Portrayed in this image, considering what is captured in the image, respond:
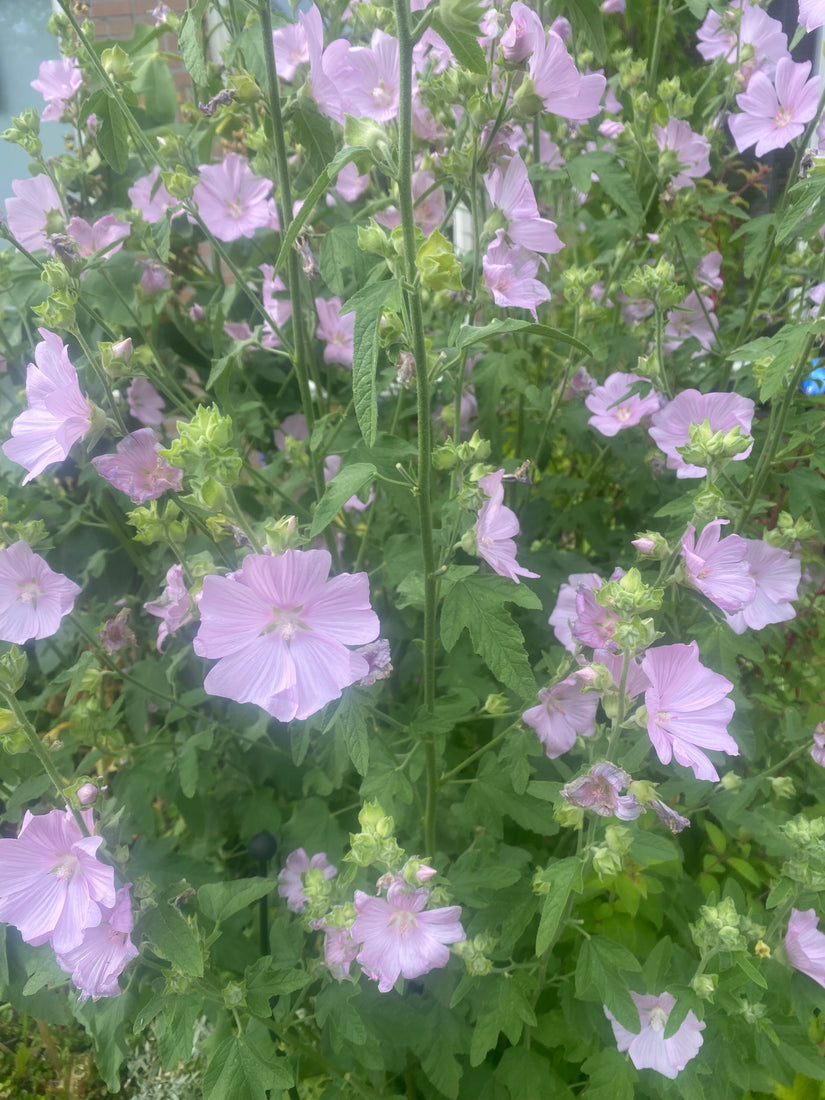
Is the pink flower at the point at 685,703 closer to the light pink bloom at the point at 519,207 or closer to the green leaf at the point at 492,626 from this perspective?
the green leaf at the point at 492,626

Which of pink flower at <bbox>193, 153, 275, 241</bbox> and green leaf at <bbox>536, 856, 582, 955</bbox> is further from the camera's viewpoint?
pink flower at <bbox>193, 153, 275, 241</bbox>

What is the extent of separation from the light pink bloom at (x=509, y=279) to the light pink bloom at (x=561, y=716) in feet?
2.03

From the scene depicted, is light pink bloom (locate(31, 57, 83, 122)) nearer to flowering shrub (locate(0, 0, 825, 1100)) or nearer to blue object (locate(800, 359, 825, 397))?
flowering shrub (locate(0, 0, 825, 1100))

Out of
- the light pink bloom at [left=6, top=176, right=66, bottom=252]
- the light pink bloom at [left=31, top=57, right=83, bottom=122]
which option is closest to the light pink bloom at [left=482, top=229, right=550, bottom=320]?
the light pink bloom at [left=6, top=176, right=66, bottom=252]

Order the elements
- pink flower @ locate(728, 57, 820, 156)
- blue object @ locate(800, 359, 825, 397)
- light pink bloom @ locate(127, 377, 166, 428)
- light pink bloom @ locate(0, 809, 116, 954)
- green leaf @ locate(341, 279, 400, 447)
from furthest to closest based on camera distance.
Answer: light pink bloom @ locate(127, 377, 166, 428) → blue object @ locate(800, 359, 825, 397) → pink flower @ locate(728, 57, 820, 156) → light pink bloom @ locate(0, 809, 116, 954) → green leaf @ locate(341, 279, 400, 447)

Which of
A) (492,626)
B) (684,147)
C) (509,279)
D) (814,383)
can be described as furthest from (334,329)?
(814,383)

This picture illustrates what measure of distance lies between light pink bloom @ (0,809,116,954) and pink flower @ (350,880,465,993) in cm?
36

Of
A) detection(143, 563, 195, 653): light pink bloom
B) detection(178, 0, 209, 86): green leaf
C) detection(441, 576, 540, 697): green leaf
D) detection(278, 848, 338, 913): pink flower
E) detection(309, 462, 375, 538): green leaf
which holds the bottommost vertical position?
detection(278, 848, 338, 913): pink flower

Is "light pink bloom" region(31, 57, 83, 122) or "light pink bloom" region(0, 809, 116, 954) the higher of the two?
"light pink bloom" region(31, 57, 83, 122)

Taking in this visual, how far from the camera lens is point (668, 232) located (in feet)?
5.57

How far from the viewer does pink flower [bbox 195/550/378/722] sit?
91 cm

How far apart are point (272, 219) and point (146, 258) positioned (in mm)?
284

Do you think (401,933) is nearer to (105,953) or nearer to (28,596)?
(105,953)

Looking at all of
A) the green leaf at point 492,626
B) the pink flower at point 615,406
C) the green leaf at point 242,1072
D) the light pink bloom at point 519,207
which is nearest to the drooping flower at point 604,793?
the green leaf at point 492,626
